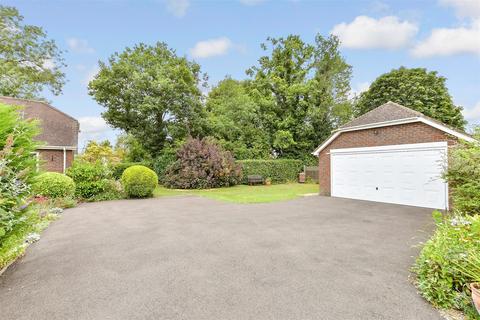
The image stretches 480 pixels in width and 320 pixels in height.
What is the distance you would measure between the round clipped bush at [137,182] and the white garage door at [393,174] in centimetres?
934

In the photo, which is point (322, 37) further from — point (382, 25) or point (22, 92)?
point (22, 92)

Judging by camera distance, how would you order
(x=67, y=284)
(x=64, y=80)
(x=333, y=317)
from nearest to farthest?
(x=333, y=317)
(x=67, y=284)
(x=64, y=80)

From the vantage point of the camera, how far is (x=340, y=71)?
24.6 metres

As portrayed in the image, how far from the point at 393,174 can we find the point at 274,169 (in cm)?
1037

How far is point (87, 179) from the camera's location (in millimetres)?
11656

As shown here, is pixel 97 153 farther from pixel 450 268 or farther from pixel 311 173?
pixel 450 268

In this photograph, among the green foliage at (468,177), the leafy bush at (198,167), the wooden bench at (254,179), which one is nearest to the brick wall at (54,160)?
the leafy bush at (198,167)

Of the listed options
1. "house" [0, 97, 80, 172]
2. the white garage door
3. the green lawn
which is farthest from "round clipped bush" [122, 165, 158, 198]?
the white garage door

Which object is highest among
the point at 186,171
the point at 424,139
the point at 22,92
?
the point at 22,92

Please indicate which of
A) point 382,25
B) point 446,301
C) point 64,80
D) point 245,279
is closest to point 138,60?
point 64,80

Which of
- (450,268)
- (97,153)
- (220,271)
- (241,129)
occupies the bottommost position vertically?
(220,271)

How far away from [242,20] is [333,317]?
11.8 m

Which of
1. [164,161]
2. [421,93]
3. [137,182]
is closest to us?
[137,182]

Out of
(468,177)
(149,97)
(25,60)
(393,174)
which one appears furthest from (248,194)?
(25,60)
